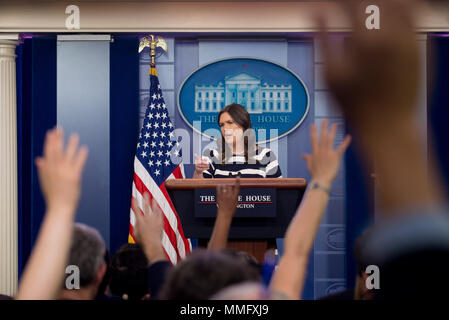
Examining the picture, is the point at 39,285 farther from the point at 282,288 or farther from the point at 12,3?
the point at 12,3

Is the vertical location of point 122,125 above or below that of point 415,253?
above

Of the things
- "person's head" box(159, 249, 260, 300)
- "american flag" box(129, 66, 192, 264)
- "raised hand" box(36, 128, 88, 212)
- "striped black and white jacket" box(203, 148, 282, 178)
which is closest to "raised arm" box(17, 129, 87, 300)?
"raised hand" box(36, 128, 88, 212)

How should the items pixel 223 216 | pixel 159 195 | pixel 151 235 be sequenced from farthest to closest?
pixel 159 195 → pixel 223 216 → pixel 151 235

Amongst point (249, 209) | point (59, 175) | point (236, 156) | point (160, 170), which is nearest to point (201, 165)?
point (236, 156)

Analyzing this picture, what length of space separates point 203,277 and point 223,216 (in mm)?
765

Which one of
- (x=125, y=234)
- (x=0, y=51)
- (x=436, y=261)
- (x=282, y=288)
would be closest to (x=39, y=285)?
(x=282, y=288)

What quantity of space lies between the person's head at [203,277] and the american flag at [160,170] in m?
3.57

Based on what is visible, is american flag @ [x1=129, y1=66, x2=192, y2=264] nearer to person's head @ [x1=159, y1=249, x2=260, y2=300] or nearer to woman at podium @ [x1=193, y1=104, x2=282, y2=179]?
woman at podium @ [x1=193, y1=104, x2=282, y2=179]

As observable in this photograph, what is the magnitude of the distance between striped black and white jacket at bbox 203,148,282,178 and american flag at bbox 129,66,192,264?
122cm

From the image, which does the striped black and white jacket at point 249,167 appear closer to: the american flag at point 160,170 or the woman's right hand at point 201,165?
the woman's right hand at point 201,165

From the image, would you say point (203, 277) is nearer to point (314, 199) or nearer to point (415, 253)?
point (314, 199)

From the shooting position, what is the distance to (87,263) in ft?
4.12

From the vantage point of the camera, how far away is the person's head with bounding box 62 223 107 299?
1.25 m

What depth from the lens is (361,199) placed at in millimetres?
4805
